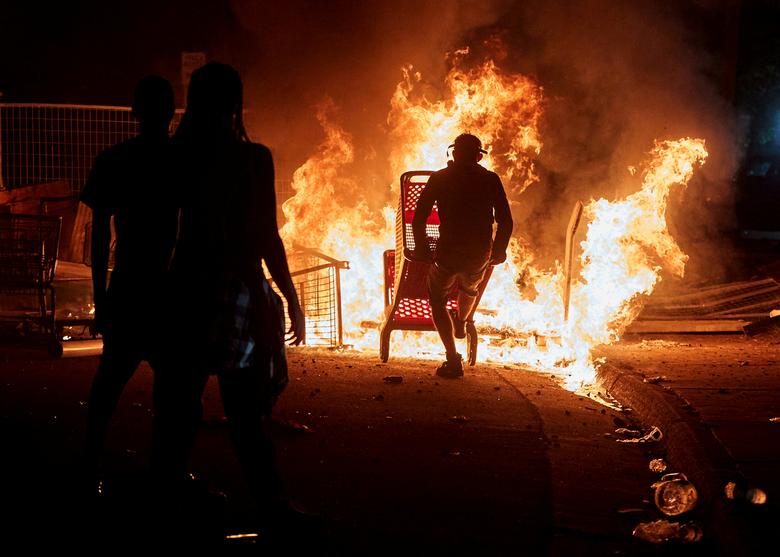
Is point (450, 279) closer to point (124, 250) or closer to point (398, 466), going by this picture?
point (398, 466)

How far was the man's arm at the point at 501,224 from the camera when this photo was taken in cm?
703

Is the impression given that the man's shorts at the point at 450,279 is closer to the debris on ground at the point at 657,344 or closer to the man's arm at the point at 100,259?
the debris on ground at the point at 657,344

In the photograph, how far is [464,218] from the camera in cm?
698

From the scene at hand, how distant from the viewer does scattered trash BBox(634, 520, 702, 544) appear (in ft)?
11.3

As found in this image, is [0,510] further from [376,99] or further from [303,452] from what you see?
[376,99]

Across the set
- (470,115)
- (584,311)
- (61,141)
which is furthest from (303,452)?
(61,141)

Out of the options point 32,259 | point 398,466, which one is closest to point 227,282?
point 398,466

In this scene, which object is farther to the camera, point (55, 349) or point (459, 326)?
point (55, 349)

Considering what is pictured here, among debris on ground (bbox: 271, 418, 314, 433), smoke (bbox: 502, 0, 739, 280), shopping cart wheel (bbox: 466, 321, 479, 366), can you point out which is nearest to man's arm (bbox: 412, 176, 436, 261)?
shopping cart wheel (bbox: 466, 321, 479, 366)

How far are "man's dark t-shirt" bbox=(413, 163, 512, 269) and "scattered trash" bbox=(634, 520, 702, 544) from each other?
371 cm

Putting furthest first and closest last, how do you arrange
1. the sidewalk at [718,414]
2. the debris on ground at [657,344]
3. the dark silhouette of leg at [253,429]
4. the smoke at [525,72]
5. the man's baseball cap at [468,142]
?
the smoke at [525,72]
the debris on ground at [657,344]
the man's baseball cap at [468,142]
the sidewalk at [718,414]
the dark silhouette of leg at [253,429]

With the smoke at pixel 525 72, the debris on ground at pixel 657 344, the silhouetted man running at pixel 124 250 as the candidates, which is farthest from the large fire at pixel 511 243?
the silhouetted man running at pixel 124 250

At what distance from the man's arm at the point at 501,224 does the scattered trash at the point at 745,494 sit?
12.0ft

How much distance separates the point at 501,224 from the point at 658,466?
2.99 meters
